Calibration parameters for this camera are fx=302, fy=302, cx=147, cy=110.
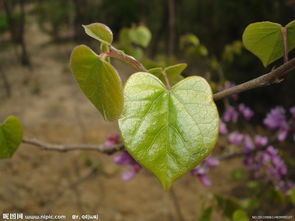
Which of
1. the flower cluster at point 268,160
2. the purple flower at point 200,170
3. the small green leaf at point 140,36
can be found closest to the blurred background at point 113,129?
the small green leaf at point 140,36

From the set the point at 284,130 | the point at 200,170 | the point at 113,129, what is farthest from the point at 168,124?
the point at 113,129

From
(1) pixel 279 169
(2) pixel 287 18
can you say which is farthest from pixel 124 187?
(2) pixel 287 18

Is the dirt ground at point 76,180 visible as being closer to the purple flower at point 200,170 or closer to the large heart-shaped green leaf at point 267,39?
the purple flower at point 200,170

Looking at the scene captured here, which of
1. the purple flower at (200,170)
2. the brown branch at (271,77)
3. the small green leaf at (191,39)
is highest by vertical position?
the brown branch at (271,77)

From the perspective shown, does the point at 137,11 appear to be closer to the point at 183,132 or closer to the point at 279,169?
the point at 279,169

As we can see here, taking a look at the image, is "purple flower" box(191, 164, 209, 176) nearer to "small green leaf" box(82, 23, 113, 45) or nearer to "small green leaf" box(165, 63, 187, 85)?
"small green leaf" box(165, 63, 187, 85)
